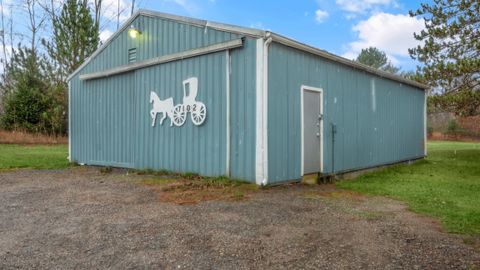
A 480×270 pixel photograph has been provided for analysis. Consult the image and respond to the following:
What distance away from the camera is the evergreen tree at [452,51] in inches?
449

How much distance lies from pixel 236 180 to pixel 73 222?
9.56 ft

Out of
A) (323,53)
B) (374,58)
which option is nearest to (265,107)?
(323,53)

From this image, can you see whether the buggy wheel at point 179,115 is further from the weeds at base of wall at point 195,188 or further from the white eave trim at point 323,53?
the white eave trim at point 323,53

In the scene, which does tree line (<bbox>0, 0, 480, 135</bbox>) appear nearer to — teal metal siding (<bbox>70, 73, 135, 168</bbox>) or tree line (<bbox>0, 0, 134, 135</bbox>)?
tree line (<bbox>0, 0, 134, 135</bbox>)

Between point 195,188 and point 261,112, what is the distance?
5.55ft

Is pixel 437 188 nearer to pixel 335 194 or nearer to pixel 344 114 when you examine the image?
pixel 335 194

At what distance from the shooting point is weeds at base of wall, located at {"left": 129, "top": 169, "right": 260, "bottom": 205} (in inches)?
210

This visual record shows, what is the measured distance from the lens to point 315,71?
723 cm

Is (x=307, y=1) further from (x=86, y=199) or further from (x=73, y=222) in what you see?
(x=73, y=222)

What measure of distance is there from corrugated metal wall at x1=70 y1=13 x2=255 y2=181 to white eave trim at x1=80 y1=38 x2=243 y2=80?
0.10m

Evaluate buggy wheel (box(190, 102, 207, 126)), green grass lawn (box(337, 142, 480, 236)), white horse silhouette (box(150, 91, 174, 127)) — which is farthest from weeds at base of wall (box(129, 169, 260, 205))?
green grass lawn (box(337, 142, 480, 236))

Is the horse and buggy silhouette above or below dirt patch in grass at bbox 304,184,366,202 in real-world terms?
above

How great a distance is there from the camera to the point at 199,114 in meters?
7.08

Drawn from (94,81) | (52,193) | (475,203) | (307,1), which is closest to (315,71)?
A: (475,203)
